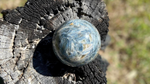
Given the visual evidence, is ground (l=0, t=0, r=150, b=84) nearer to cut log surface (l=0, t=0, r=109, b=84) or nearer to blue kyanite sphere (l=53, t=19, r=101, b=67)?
cut log surface (l=0, t=0, r=109, b=84)

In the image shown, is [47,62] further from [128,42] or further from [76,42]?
[128,42]

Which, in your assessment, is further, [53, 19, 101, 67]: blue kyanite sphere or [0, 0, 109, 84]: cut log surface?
[0, 0, 109, 84]: cut log surface

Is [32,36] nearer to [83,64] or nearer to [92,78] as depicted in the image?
[83,64]

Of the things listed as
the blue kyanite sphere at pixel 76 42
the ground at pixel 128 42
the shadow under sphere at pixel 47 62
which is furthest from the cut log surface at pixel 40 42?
the ground at pixel 128 42

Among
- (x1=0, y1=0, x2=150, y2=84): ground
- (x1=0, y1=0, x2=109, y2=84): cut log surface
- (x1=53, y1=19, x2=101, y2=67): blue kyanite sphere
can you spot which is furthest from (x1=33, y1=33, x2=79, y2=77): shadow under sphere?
(x1=0, y1=0, x2=150, y2=84): ground

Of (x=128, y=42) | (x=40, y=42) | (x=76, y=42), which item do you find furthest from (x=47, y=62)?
(x=128, y=42)
